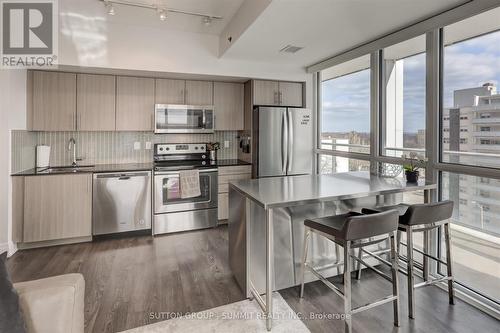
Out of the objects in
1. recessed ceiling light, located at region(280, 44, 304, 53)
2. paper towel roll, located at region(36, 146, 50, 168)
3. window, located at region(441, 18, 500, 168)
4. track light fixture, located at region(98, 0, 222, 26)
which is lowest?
paper towel roll, located at region(36, 146, 50, 168)

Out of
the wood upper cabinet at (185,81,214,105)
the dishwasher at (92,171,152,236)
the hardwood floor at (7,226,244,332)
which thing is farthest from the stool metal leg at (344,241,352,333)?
the wood upper cabinet at (185,81,214,105)

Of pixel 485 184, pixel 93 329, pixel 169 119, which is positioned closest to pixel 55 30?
pixel 169 119

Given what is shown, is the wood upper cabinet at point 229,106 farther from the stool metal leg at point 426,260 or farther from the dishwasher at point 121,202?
the stool metal leg at point 426,260

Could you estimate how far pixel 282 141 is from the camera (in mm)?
4285

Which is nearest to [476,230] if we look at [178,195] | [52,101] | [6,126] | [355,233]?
Result: [355,233]

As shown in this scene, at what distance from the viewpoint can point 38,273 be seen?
2.78 metres

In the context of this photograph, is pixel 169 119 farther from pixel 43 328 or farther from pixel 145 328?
pixel 43 328

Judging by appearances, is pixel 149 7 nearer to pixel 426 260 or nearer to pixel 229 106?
pixel 229 106

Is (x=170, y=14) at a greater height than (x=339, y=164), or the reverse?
(x=170, y=14)

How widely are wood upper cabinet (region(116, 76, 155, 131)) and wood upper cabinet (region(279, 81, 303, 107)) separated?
1.97 metres

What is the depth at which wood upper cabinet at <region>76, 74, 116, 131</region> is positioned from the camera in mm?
3744

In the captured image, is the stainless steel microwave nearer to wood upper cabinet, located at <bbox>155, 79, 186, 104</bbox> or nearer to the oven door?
wood upper cabinet, located at <bbox>155, 79, 186, 104</bbox>

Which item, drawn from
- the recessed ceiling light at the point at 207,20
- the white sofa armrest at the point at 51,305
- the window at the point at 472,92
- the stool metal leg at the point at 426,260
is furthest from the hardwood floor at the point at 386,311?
the recessed ceiling light at the point at 207,20

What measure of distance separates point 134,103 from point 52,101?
99cm
